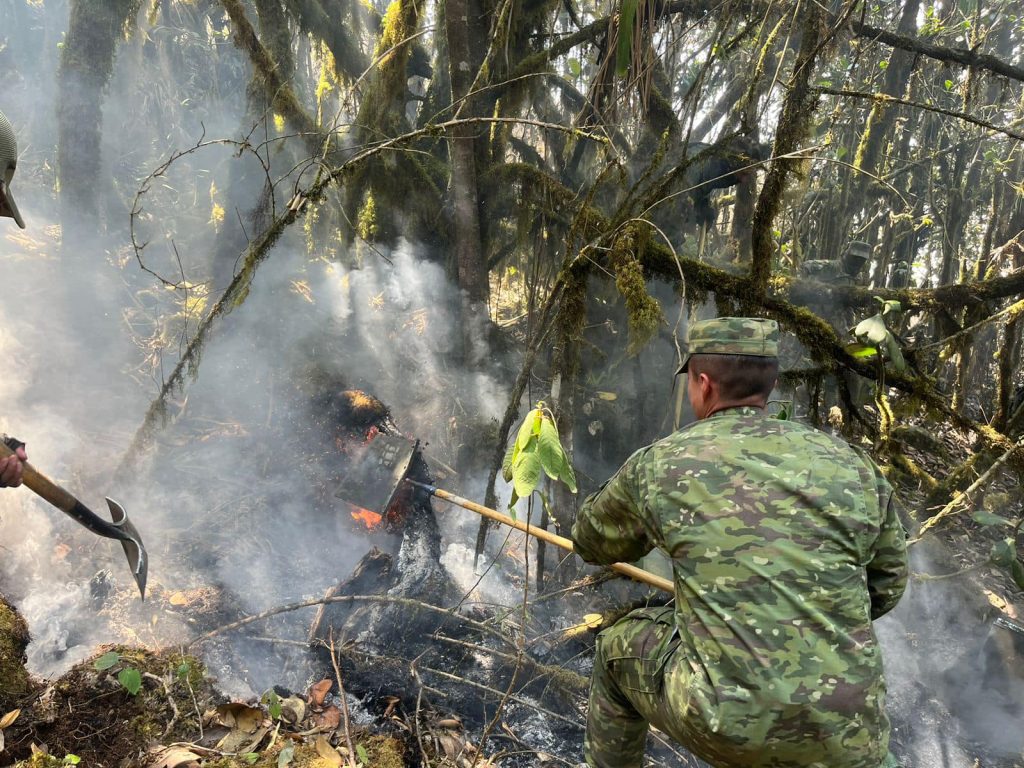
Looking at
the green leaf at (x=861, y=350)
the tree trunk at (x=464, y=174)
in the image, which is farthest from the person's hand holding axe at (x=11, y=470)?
the green leaf at (x=861, y=350)

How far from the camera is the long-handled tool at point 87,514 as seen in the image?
263 cm

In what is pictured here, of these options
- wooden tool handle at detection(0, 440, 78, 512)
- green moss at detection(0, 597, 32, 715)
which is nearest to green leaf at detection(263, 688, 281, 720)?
green moss at detection(0, 597, 32, 715)

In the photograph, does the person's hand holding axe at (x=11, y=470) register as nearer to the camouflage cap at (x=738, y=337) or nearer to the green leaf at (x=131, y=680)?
the green leaf at (x=131, y=680)

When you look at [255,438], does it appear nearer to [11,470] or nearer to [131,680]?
[11,470]

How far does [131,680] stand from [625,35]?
4.09m

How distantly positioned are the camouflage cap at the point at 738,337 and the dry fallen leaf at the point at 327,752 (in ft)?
7.59

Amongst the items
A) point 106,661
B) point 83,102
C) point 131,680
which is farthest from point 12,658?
point 83,102

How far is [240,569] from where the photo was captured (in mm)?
4578

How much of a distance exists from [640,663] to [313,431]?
15.4ft

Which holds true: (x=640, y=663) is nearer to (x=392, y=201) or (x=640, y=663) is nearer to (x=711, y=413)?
(x=711, y=413)

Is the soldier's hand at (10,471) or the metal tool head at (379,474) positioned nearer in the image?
the soldier's hand at (10,471)

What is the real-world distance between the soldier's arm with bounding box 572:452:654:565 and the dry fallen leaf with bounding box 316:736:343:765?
1.41 m

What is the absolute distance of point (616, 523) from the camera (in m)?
2.13

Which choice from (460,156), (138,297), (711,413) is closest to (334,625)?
(711,413)
